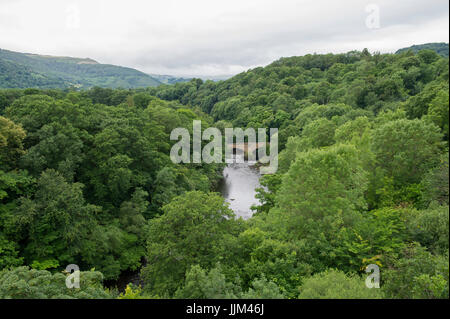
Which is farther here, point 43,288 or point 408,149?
point 408,149

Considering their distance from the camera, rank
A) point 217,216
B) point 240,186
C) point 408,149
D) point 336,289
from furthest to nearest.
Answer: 1. point 240,186
2. point 408,149
3. point 217,216
4. point 336,289

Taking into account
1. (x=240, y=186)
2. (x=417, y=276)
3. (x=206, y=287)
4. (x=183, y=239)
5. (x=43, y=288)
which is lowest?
(x=240, y=186)

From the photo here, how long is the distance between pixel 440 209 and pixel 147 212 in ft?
92.7

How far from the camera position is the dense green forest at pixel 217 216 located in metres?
13.8

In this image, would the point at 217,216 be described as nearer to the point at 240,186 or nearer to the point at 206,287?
the point at 206,287

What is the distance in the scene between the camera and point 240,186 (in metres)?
53.1

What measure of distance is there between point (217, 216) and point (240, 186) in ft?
112

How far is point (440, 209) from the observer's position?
15906 millimetres

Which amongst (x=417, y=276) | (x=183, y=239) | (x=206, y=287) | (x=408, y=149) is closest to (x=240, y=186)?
(x=408, y=149)

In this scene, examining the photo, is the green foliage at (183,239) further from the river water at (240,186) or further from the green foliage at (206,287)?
the river water at (240,186)

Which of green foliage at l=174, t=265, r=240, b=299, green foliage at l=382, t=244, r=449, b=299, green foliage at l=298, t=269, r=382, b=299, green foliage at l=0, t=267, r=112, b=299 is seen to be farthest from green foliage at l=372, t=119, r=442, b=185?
green foliage at l=0, t=267, r=112, b=299

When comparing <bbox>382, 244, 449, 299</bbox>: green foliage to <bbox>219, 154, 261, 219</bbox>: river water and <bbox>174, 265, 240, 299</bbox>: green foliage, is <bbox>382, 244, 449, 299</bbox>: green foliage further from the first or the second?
<bbox>219, 154, 261, 219</bbox>: river water
